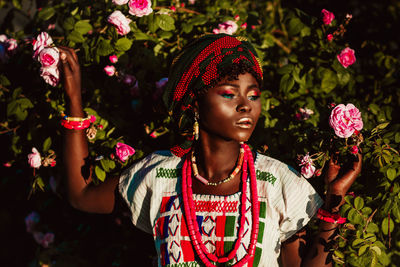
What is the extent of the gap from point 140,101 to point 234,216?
140 cm

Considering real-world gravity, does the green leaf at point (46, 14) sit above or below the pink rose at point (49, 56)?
above

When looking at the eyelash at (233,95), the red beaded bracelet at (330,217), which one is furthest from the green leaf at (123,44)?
the red beaded bracelet at (330,217)

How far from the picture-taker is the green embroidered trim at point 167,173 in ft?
9.04

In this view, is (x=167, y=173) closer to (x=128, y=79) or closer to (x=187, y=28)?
(x=128, y=79)

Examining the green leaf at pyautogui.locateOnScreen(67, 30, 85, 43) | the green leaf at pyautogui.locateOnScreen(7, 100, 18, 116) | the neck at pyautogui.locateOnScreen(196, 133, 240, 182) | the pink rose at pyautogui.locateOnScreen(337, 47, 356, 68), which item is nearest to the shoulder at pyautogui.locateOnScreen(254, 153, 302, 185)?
the neck at pyautogui.locateOnScreen(196, 133, 240, 182)

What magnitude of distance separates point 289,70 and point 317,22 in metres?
0.41

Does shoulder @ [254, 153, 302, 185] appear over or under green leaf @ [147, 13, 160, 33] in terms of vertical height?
under

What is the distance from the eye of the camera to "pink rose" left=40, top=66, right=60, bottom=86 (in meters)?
2.76

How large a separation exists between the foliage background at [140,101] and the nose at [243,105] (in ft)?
2.24

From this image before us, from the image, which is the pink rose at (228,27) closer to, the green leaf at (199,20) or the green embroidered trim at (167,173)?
A: the green leaf at (199,20)

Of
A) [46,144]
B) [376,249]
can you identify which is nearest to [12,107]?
[46,144]

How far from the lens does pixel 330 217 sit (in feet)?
7.97

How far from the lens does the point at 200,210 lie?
8.43 feet

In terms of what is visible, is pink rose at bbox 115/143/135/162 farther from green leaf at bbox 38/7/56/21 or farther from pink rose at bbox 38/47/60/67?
green leaf at bbox 38/7/56/21
